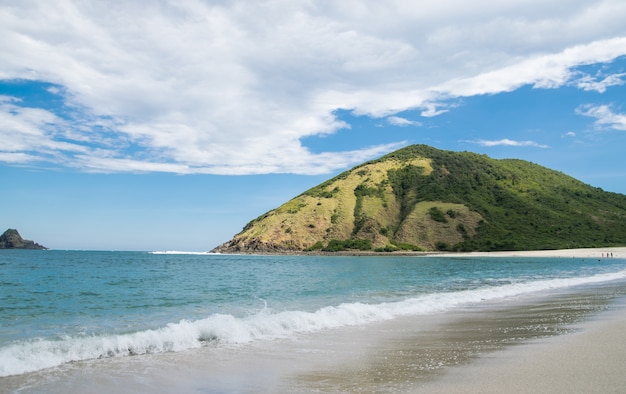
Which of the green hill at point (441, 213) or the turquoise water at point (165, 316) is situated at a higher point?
the green hill at point (441, 213)

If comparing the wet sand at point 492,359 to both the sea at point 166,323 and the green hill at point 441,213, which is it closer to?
the sea at point 166,323

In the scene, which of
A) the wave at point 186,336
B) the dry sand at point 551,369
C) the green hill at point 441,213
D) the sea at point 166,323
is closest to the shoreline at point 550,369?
the dry sand at point 551,369

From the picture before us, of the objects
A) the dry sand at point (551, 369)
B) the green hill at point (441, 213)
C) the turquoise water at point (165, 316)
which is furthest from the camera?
the green hill at point (441, 213)

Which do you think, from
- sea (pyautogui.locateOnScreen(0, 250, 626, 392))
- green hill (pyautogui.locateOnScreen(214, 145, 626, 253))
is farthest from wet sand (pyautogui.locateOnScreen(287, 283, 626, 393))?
green hill (pyautogui.locateOnScreen(214, 145, 626, 253))

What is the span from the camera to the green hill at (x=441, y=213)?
143375 mm

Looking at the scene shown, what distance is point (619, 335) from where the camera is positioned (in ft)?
36.2

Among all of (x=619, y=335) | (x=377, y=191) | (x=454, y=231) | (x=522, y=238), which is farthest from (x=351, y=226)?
(x=619, y=335)

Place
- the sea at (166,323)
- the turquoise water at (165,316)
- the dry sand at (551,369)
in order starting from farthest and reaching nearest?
1. the turquoise water at (165,316)
2. the sea at (166,323)
3. the dry sand at (551,369)

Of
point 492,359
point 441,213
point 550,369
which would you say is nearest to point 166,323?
point 492,359

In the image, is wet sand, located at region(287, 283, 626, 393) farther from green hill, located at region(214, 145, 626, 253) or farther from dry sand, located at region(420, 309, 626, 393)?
green hill, located at region(214, 145, 626, 253)

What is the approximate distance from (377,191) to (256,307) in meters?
158

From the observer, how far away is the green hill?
143 meters

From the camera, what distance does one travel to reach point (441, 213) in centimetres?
15325

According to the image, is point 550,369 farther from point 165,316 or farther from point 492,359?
point 165,316
